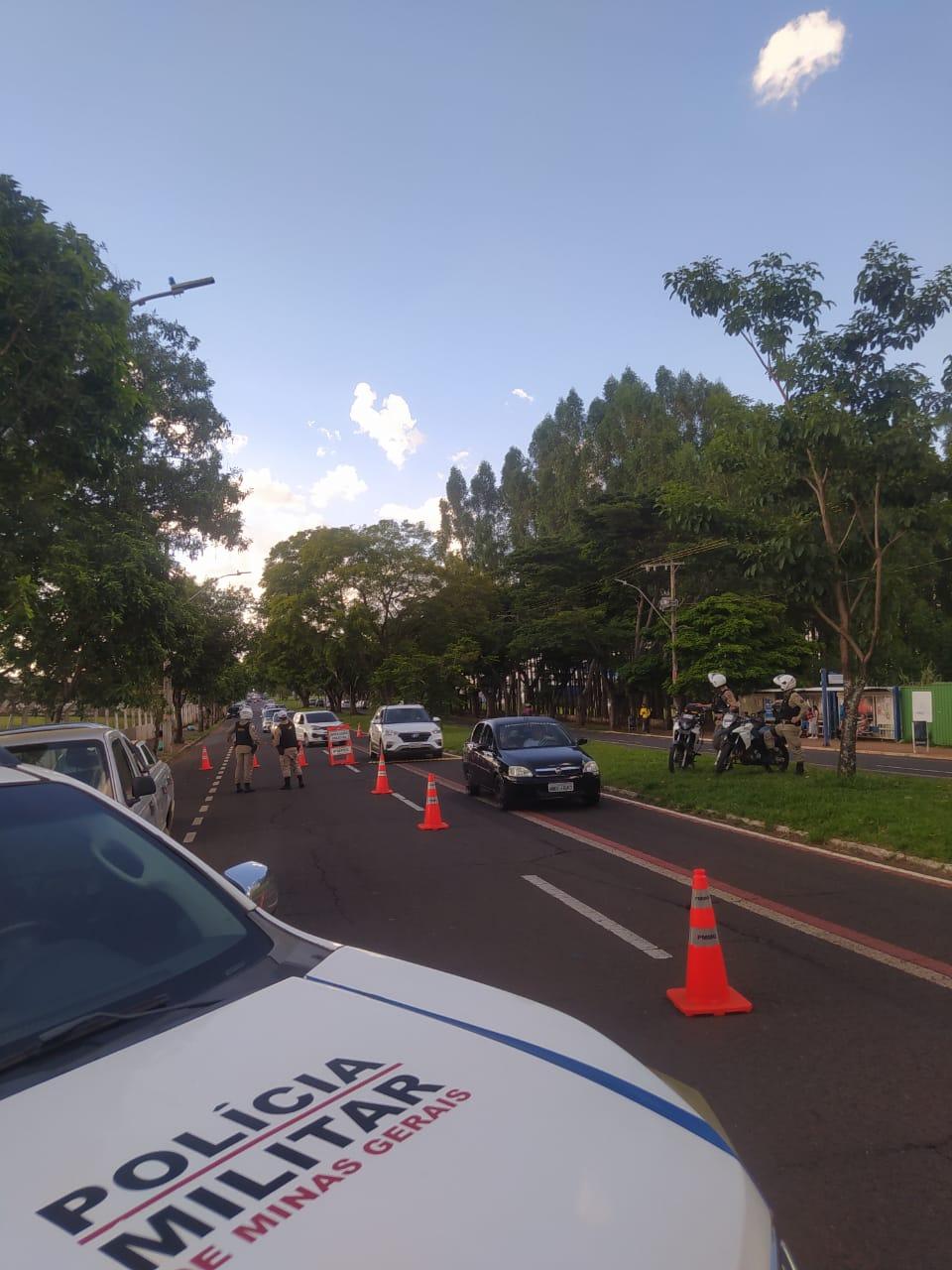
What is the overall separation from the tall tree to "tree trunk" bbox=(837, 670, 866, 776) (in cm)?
4

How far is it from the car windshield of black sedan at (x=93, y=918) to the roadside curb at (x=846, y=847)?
28.2ft

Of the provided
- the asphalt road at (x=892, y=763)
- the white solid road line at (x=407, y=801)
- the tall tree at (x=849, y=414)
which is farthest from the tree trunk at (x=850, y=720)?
the white solid road line at (x=407, y=801)

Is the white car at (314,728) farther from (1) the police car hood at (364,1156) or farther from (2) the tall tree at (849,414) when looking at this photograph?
(1) the police car hood at (364,1156)

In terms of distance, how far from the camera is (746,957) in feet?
21.9

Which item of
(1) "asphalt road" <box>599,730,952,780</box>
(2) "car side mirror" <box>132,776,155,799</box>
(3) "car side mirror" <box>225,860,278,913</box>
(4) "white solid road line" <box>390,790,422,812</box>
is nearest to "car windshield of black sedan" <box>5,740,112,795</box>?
(2) "car side mirror" <box>132,776,155,799</box>

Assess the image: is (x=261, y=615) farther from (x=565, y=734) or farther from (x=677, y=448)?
(x=565, y=734)

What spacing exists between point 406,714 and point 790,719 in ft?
48.2

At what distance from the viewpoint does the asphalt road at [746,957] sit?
3.66m

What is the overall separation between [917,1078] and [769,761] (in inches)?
546

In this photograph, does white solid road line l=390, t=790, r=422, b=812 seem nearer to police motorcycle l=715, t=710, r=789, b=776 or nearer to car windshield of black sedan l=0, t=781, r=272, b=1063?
police motorcycle l=715, t=710, r=789, b=776

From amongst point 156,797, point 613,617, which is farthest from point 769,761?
point 613,617

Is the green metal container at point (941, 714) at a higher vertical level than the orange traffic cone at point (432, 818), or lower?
higher

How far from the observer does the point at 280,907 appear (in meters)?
8.65

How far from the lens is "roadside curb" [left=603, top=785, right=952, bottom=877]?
9.64 m
